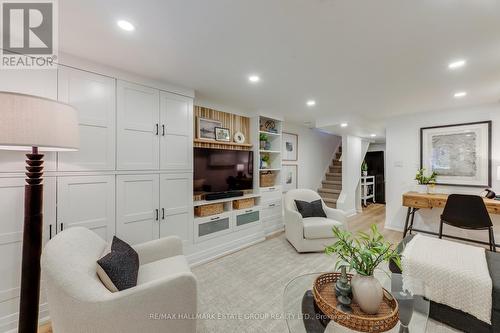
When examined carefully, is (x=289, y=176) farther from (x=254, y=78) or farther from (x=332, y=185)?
(x=254, y=78)

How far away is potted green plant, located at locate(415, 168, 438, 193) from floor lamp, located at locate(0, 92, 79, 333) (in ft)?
16.1

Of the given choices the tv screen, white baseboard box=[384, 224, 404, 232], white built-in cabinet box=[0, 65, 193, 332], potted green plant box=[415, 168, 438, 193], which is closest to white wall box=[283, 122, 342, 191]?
the tv screen

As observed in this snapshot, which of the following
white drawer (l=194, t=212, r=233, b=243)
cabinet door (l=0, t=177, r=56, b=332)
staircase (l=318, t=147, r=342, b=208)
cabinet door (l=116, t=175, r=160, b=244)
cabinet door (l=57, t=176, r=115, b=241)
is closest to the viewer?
cabinet door (l=0, t=177, r=56, b=332)

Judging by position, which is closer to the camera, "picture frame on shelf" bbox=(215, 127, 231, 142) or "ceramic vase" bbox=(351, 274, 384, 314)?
"ceramic vase" bbox=(351, 274, 384, 314)

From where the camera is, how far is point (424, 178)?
375cm

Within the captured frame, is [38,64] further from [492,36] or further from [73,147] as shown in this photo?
[492,36]

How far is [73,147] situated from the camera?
4.84ft

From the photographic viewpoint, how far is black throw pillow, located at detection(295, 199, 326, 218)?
341 cm

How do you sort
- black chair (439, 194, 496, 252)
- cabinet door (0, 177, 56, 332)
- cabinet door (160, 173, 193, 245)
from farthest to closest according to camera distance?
black chair (439, 194, 496, 252), cabinet door (160, 173, 193, 245), cabinet door (0, 177, 56, 332)

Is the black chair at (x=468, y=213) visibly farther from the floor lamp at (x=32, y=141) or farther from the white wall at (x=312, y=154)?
the floor lamp at (x=32, y=141)

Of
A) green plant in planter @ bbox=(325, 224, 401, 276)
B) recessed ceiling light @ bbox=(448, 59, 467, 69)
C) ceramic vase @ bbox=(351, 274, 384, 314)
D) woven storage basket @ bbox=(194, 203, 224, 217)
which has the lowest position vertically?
ceramic vase @ bbox=(351, 274, 384, 314)

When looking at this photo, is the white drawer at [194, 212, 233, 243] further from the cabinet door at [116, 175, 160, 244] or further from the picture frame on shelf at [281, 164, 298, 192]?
the picture frame on shelf at [281, 164, 298, 192]

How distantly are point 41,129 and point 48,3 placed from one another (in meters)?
0.81

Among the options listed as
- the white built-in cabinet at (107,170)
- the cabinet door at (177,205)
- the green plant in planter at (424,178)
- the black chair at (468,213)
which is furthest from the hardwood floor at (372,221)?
the white built-in cabinet at (107,170)
